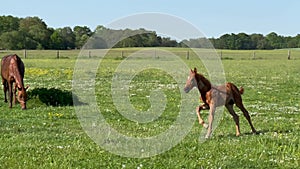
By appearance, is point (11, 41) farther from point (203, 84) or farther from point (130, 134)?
point (203, 84)

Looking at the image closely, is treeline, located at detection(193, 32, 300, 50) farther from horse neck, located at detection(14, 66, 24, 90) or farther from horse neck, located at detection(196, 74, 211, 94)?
horse neck, located at detection(196, 74, 211, 94)

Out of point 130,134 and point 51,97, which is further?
point 51,97

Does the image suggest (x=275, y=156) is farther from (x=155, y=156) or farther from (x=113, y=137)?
(x=113, y=137)

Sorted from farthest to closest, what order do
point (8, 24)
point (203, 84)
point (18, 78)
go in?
point (8, 24) → point (18, 78) → point (203, 84)

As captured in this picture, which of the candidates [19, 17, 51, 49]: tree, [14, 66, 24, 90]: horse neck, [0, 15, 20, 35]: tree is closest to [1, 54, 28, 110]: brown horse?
[14, 66, 24, 90]: horse neck

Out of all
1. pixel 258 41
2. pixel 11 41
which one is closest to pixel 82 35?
pixel 11 41

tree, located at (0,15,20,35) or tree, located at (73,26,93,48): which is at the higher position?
tree, located at (0,15,20,35)

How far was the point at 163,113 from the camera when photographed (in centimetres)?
1585

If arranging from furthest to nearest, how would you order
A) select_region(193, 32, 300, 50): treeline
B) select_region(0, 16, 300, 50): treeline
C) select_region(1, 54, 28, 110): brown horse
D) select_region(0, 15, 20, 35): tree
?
select_region(193, 32, 300, 50): treeline, select_region(0, 15, 20, 35): tree, select_region(0, 16, 300, 50): treeline, select_region(1, 54, 28, 110): brown horse

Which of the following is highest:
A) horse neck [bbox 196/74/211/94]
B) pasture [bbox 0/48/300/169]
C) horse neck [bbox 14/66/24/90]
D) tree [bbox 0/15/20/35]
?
tree [bbox 0/15/20/35]

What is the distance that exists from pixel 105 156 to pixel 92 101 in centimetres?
1041

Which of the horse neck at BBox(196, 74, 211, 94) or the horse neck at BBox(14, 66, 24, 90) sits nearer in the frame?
the horse neck at BBox(196, 74, 211, 94)

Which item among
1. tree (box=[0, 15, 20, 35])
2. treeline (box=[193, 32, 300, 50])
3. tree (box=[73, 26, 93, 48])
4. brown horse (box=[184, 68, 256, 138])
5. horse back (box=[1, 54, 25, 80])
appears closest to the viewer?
brown horse (box=[184, 68, 256, 138])

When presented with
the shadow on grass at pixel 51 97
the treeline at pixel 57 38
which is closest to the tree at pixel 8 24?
the treeline at pixel 57 38
